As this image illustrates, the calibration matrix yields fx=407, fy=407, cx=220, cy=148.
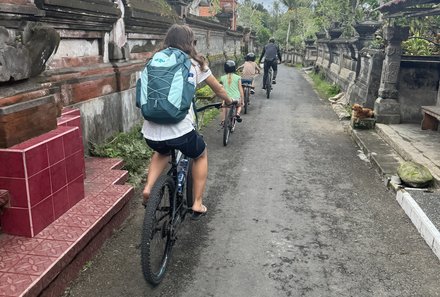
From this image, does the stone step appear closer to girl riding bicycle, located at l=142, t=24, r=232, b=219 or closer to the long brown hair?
girl riding bicycle, located at l=142, t=24, r=232, b=219

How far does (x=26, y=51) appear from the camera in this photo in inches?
132

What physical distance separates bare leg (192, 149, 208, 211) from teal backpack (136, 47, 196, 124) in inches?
22.4

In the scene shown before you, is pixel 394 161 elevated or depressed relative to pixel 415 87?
depressed

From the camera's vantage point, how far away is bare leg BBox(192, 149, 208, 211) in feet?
12.3

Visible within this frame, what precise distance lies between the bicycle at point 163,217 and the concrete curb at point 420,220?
2.36m

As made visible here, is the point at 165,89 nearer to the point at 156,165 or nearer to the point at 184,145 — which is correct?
the point at 184,145

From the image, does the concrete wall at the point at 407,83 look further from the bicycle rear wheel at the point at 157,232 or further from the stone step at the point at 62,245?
the bicycle rear wheel at the point at 157,232

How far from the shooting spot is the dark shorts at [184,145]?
3.41 m

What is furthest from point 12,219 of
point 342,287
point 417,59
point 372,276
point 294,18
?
point 294,18

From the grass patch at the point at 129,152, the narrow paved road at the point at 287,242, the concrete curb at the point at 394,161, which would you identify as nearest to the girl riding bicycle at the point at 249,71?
the concrete curb at the point at 394,161

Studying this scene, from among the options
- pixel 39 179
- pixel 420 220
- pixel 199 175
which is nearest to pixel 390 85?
pixel 420 220

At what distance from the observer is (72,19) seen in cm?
521

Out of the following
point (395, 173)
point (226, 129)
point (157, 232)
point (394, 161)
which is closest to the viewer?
point (157, 232)

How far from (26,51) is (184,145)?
1.50m
